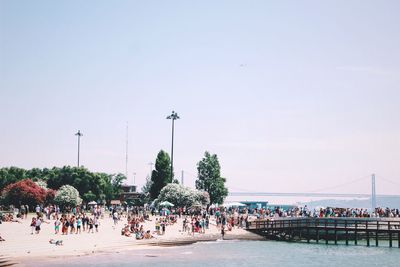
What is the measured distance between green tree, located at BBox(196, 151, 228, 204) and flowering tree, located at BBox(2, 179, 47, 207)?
101 ft

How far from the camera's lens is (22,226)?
4612cm

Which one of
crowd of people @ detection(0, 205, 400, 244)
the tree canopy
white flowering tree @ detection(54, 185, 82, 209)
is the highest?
the tree canopy

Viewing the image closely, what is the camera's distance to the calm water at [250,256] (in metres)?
35.5

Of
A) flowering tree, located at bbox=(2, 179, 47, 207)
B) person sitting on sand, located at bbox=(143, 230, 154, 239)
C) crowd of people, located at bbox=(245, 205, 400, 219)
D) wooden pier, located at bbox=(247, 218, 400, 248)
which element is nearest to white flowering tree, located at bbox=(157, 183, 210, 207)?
crowd of people, located at bbox=(245, 205, 400, 219)

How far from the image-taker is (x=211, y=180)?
88.5 meters

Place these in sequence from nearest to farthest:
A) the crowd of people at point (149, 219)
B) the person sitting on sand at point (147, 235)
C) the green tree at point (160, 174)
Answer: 1. the crowd of people at point (149, 219)
2. the person sitting on sand at point (147, 235)
3. the green tree at point (160, 174)

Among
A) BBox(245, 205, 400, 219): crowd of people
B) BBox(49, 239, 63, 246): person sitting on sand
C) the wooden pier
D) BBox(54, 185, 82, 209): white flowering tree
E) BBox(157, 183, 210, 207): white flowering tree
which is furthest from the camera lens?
BBox(54, 185, 82, 209): white flowering tree

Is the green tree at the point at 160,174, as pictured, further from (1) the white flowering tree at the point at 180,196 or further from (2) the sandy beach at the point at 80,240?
(2) the sandy beach at the point at 80,240

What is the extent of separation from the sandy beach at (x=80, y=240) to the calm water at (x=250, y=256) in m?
1.70

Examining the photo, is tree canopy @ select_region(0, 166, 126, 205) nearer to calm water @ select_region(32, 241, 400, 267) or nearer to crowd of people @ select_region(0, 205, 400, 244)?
crowd of people @ select_region(0, 205, 400, 244)

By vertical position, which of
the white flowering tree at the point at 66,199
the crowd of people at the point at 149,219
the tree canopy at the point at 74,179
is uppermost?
the tree canopy at the point at 74,179

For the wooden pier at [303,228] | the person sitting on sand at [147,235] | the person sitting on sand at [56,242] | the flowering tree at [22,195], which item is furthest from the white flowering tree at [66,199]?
the person sitting on sand at [56,242]

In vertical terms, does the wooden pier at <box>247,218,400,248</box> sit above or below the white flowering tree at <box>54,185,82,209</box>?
below

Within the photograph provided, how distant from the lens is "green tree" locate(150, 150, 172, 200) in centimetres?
8238
